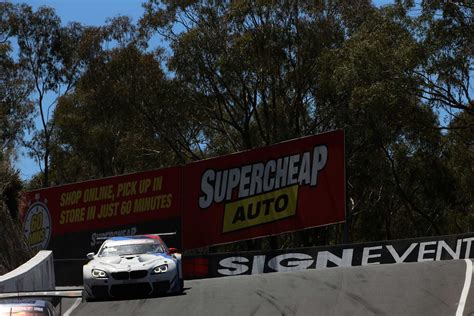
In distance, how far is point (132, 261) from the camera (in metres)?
15.6

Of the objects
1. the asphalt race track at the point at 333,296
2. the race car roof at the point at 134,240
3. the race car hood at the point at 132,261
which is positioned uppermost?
the race car roof at the point at 134,240

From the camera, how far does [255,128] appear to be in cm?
4797

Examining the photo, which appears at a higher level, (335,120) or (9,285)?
(335,120)

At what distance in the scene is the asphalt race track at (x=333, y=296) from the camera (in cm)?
1284

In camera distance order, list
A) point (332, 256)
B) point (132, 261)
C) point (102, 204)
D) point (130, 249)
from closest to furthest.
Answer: point (132, 261) < point (130, 249) < point (332, 256) < point (102, 204)

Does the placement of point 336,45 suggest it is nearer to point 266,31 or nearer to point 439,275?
point 266,31

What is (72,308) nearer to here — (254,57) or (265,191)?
(265,191)

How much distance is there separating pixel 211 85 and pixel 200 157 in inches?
335

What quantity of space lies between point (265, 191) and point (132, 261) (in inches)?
502

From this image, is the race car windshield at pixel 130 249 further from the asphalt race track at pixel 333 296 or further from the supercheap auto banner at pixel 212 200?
the supercheap auto banner at pixel 212 200

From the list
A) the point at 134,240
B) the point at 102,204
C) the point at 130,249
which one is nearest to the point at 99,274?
the point at 130,249

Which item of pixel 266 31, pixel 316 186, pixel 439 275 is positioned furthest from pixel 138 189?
pixel 439 275

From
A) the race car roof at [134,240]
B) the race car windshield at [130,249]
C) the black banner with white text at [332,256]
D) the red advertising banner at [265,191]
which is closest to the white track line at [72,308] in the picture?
the race car windshield at [130,249]

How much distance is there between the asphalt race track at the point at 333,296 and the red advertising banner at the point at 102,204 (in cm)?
1225
